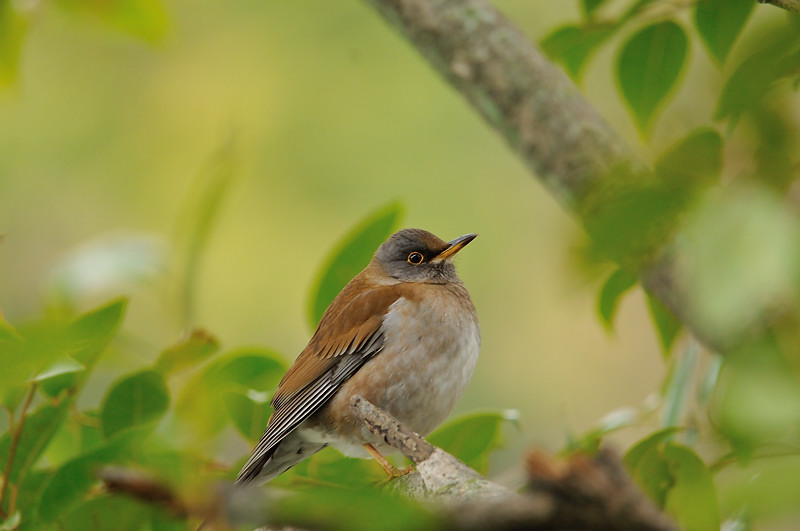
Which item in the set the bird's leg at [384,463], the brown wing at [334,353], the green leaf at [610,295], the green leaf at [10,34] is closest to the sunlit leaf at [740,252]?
the green leaf at [610,295]

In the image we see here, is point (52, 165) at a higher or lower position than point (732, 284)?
higher

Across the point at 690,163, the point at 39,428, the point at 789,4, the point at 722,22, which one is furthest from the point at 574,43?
the point at 39,428

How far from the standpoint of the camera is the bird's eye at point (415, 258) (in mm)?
3883

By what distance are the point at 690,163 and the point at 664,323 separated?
73.6 inches

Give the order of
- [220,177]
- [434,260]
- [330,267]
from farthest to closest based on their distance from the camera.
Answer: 1. [434,260]
2. [330,267]
3. [220,177]

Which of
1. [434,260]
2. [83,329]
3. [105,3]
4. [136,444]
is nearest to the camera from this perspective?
[83,329]

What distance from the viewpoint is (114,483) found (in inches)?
26.2

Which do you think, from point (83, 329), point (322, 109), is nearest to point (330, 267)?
point (83, 329)

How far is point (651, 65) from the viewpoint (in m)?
2.23

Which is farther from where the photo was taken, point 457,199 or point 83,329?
point 457,199

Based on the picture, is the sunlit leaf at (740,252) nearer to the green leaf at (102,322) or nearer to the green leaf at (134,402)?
the green leaf at (102,322)

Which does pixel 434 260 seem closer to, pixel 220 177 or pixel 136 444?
pixel 136 444

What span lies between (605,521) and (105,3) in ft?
9.04

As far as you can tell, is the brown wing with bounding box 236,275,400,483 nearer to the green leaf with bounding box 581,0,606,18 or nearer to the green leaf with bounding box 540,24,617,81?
the green leaf with bounding box 540,24,617,81
